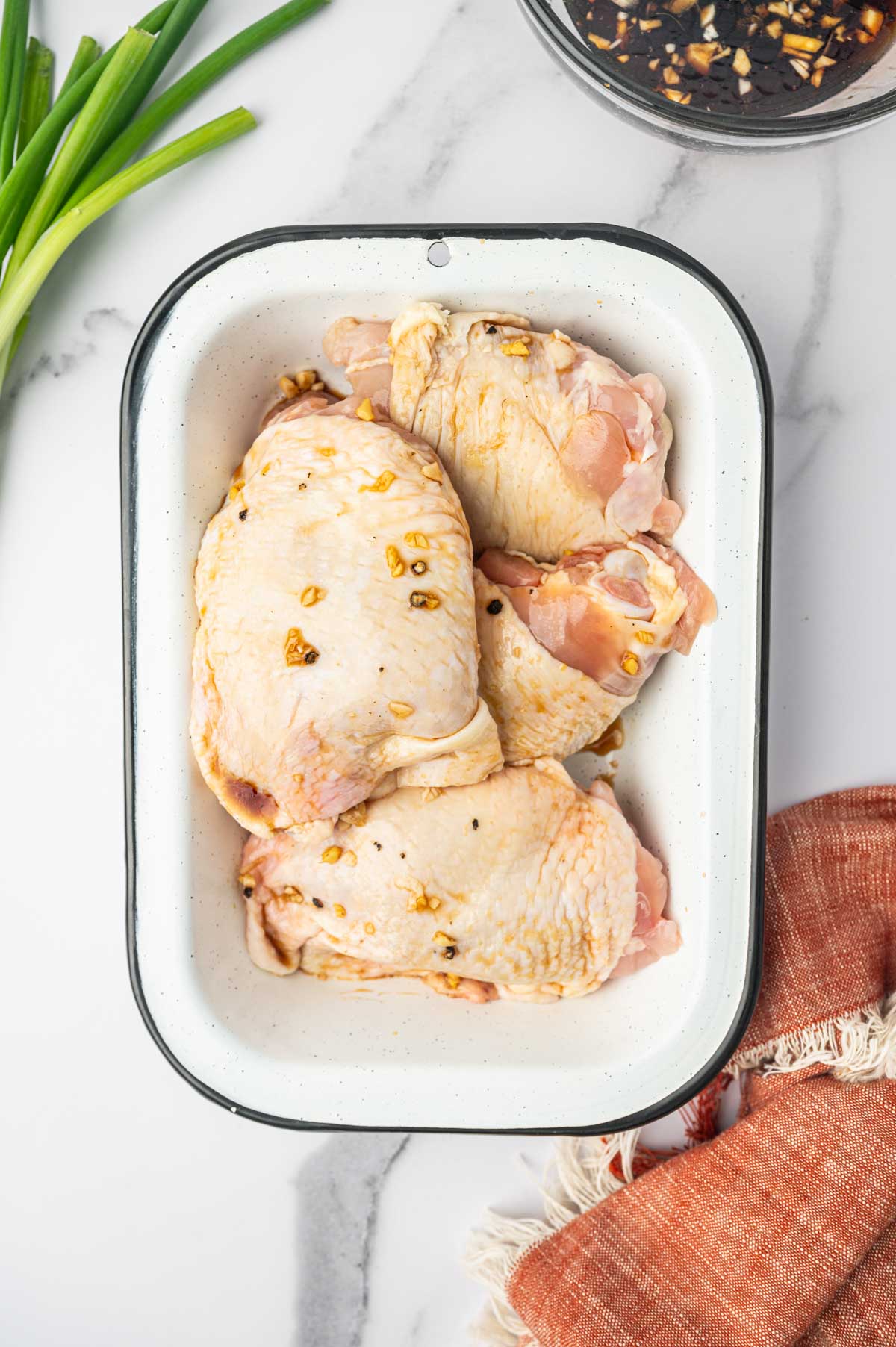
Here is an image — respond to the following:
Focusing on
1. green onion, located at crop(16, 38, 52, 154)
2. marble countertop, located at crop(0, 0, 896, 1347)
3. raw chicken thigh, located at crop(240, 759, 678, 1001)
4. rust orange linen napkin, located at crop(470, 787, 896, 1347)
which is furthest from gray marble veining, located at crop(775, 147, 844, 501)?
green onion, located at crop(16, 38, 52, 154)

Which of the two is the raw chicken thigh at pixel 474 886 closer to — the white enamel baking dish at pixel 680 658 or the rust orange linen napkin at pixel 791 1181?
the white enamel baking dish at pixel 680 658

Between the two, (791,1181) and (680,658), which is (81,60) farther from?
(791,1181)

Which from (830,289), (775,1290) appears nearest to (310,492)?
(830,289)

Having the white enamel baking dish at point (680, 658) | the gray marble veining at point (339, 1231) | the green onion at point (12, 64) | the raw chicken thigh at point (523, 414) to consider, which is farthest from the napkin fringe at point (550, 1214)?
the green onion at point (12, 64)

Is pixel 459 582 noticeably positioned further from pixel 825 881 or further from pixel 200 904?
pixel 825 881

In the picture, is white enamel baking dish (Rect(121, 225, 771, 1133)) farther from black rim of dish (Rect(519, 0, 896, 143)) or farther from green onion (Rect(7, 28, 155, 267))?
green onion (Rect(7, 28, 155, 267))

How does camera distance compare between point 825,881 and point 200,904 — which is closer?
point 200,904
